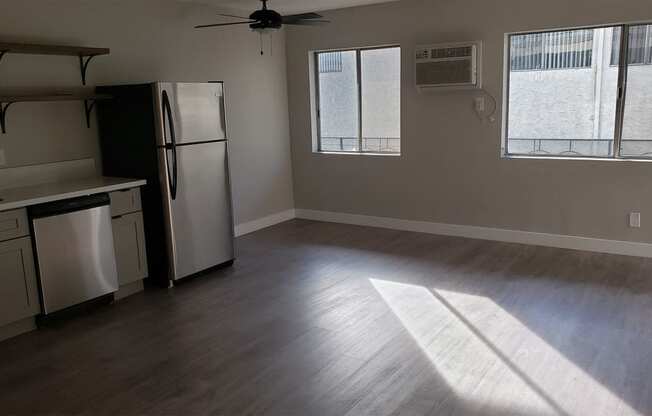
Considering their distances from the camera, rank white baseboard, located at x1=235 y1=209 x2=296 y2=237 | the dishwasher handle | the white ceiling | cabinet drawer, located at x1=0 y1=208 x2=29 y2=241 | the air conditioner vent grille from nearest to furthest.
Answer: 1. cabinet drawer, located at x1=0 y1=208 x2=29 y2=241
2. the dishwasher handle
3. the air conditioner vent grille
4. the white ceiling
5. white baseboard, located at x1=235 y1=209 x2=296 y2=237

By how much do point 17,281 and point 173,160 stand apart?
55.4 inches

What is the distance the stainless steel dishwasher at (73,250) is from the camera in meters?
3.65

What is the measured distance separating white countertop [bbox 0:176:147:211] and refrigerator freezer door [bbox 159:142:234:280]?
0.34 meters

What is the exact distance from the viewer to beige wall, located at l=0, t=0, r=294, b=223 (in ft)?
13.6

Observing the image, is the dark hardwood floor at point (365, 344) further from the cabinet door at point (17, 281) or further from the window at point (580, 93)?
the window at point (580, 93)

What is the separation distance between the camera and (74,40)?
14.5ft

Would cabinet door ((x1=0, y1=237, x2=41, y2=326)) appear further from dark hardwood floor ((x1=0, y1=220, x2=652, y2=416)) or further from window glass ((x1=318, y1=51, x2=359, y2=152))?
window glass ((x1=318, y1=51, x2=359, y2=152))

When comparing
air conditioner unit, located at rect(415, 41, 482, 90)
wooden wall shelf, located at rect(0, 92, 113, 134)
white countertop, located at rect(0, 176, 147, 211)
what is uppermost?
air conditioner unit, located at rect(415, 41, 482, 90)

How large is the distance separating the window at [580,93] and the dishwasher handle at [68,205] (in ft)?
12.2

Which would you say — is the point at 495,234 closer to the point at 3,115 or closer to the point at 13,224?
the point at 13,224

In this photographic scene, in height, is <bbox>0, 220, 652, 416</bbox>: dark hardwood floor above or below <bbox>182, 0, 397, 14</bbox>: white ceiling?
below

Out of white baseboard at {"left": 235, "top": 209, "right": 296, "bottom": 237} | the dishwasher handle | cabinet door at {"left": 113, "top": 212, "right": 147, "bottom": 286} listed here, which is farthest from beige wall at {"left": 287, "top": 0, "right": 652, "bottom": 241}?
the dishwasher handle

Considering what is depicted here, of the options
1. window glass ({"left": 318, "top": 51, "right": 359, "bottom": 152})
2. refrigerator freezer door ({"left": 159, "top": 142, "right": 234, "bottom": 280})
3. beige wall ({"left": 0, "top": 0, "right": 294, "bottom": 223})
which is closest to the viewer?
beige wall ({"left": 0, "top": 0, "right": 294, "bottom": 223})

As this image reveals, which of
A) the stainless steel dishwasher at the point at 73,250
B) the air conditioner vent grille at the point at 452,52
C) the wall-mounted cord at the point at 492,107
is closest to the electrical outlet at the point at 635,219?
the wall-mounted cord at the point at 492,107
